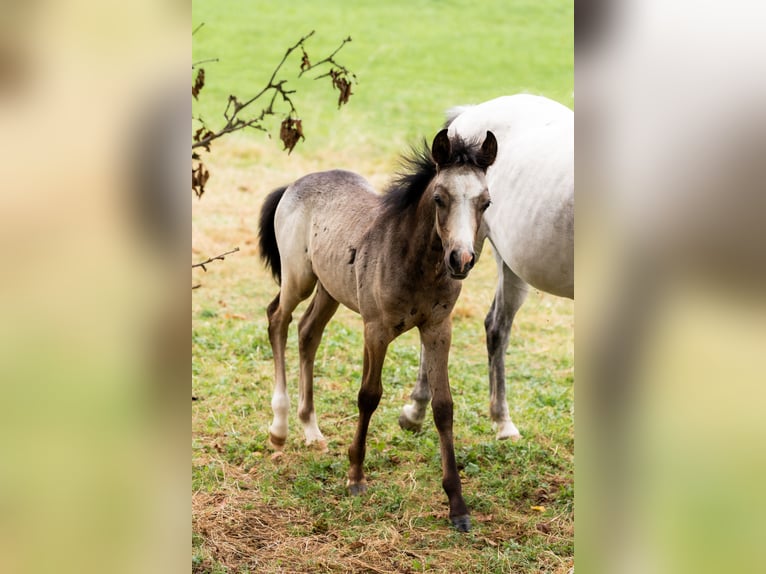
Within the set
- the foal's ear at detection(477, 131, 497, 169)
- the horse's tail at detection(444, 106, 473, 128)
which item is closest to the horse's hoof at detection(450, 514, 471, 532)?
the foal's ear at detection(477, 131, 497, 169)

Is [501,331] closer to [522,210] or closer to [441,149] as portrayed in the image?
[522,210]

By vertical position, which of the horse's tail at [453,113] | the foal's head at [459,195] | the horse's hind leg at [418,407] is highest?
the horse's tail at [453,113]

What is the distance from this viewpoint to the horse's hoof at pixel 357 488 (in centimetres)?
405

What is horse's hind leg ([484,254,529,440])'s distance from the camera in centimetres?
492

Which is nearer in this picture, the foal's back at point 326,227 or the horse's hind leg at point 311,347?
the foal's back at point 326,227

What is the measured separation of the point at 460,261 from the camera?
3.12m

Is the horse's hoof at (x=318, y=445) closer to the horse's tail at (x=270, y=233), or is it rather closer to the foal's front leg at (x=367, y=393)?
the foal's front leg at (x=367, y=393)

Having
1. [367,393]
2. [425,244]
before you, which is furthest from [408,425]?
[425,244]

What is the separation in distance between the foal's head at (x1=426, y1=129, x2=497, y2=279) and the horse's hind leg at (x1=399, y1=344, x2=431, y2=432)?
1585 mm

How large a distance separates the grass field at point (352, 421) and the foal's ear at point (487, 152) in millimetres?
1628
